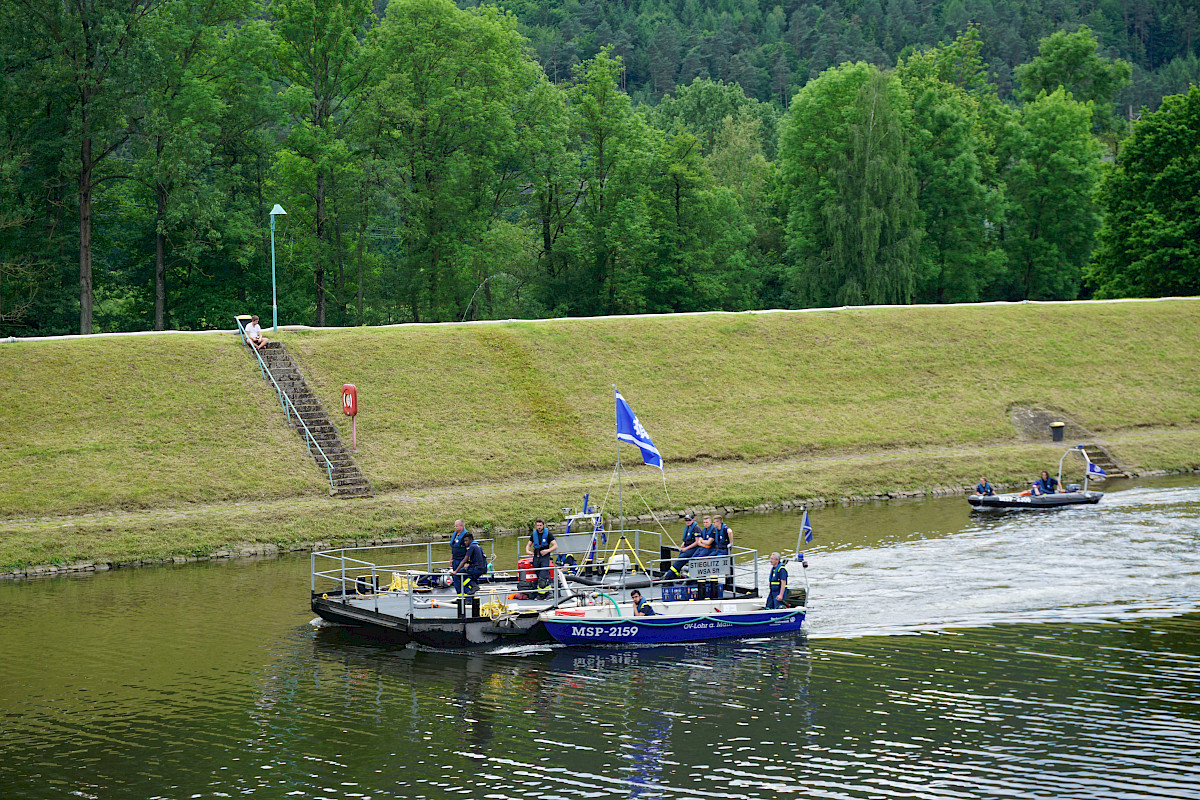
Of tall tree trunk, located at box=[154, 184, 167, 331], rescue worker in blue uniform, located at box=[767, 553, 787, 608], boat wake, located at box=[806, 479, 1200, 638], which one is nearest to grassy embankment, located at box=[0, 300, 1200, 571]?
boat wake, located at box=[806, 479, 1200, 638]

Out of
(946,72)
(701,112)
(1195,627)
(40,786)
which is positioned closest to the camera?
(40,786)

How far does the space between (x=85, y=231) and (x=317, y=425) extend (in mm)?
23123

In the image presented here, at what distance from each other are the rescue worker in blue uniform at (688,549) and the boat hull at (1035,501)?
16.0m

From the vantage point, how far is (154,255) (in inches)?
2822

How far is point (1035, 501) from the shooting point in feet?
141

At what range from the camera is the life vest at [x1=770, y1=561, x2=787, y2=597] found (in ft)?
94.4

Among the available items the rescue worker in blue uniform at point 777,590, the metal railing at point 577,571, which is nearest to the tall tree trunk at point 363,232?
the metal railing at point 577,571

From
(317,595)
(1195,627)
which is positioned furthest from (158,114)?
(1195,627)

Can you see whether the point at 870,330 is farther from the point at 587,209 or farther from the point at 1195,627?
the point at 1195,627

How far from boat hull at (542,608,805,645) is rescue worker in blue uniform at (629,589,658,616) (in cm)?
16

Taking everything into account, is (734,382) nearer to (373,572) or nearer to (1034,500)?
(1034,500)

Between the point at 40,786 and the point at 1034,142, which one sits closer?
the point at 40,786

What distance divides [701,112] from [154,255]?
257 ft

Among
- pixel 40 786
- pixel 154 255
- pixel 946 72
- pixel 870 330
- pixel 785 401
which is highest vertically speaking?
pixel 946 72
